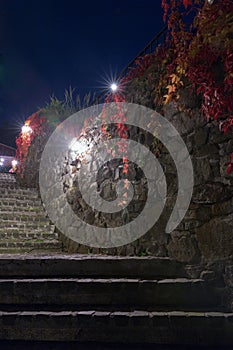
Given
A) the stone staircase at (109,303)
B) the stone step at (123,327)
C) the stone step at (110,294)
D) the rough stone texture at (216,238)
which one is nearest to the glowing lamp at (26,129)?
the stone staircase at (109,303)

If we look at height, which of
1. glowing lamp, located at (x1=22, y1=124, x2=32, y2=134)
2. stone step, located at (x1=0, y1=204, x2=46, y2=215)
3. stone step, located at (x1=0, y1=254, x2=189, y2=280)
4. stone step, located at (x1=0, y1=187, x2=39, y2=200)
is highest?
glowing lamp, located at (x1=22, y1=124, x2=32, y2=134)

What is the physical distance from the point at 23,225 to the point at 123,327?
4.49m

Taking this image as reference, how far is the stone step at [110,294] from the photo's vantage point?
3.01 m

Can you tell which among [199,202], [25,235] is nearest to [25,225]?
[25,235]

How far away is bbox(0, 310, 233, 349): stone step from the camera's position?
105 inches

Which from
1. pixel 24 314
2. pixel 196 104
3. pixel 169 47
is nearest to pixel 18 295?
pixel 24 314

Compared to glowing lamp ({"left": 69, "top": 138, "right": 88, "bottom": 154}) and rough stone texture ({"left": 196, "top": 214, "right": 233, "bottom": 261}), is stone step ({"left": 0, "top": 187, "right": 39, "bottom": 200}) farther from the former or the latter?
rough stone texture ({"left": 196, "top": 214, "right": 233, "bottom": 261})

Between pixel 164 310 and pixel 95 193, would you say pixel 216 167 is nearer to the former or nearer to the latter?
pixel 164 310

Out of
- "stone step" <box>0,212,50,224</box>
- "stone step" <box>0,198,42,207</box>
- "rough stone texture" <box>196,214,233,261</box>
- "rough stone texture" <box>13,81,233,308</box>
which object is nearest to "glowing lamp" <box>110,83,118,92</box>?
"rough stone texture" <box>13,81,233,308</box>

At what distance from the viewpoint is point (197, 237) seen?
10.5 feet

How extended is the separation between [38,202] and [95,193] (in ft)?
11.8

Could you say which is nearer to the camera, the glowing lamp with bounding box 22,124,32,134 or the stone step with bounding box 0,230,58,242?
the stone step with bounding box 0,230,58,242

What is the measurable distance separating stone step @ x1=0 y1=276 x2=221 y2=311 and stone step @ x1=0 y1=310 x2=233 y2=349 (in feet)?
0.67

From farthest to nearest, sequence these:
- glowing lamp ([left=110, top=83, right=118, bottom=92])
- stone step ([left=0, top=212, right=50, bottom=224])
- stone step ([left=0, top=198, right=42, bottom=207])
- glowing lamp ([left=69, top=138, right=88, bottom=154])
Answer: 1. stone step ([left=0, top=198, right=42, bottom=207])
2. stone step ([left=0, top=212, right=50, bottom=224])
3. glowing lamp ([left=69, top=138, right=88, bottom=154])
4. glowing lamp ([left=110, top=83, right=118, bottom=92])
